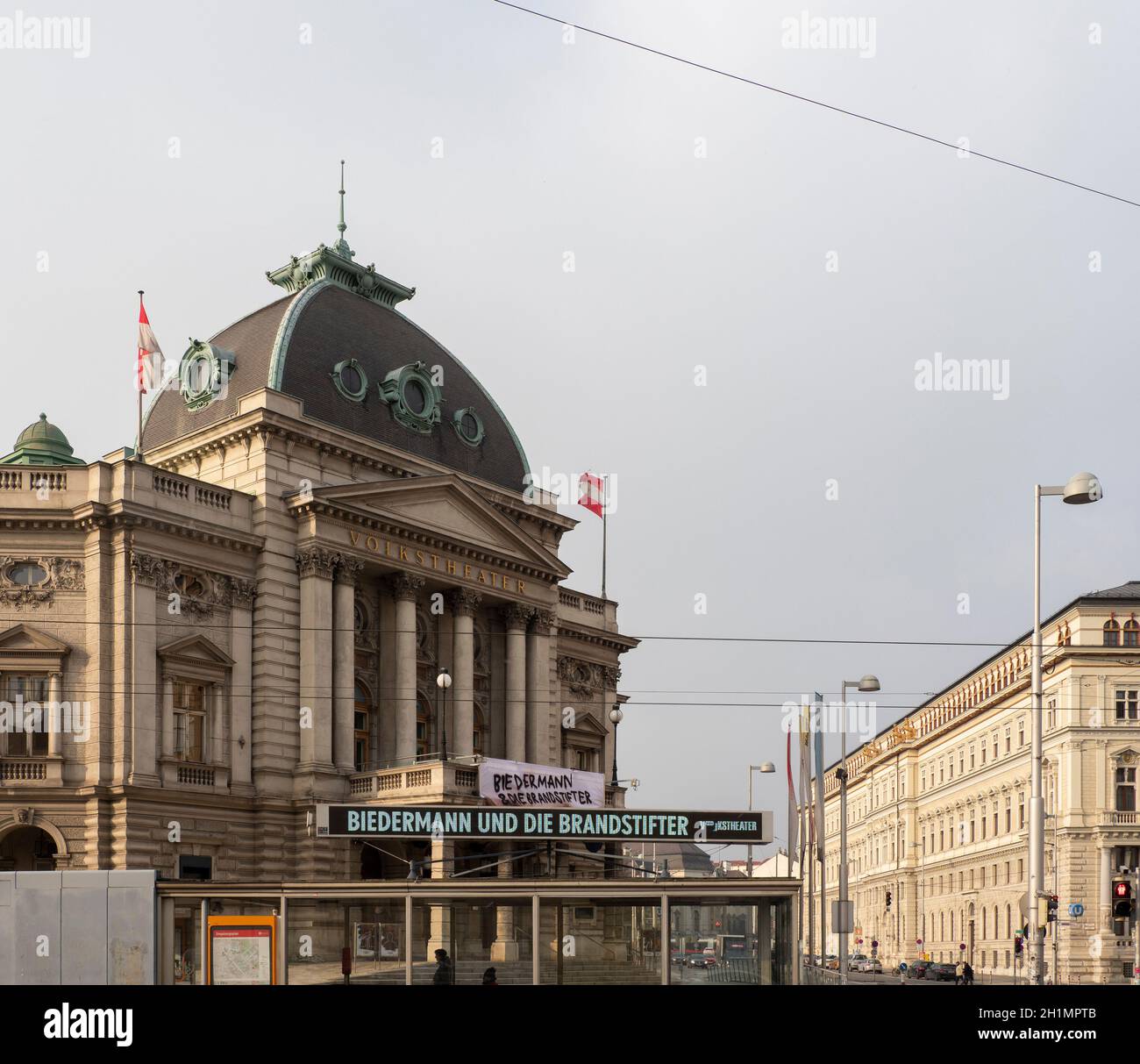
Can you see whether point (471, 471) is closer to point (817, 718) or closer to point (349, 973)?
point (817, 718)

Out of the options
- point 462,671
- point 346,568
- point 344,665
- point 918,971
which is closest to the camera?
point 344,665

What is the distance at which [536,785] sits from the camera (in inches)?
2147

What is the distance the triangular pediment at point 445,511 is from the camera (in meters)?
55.0

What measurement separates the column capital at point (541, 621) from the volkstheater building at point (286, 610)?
0.40ft

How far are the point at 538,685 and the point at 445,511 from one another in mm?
8966

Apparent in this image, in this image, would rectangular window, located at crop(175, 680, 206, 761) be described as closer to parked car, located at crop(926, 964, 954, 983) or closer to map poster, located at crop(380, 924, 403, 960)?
map poster, located at crop(380, 924, 403, 960)

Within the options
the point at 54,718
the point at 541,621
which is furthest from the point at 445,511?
the point at 54,718

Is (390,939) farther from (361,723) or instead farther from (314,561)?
(361,723)

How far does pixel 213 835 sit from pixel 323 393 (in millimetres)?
Answer: 17476

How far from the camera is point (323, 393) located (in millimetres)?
58188

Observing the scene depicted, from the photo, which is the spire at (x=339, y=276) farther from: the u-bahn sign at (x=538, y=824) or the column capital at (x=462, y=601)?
the u-bahn sign at (x=538, y=824)


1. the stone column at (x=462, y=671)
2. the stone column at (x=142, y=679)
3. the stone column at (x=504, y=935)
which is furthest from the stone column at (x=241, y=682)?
the stone column at (x=504, y=935)

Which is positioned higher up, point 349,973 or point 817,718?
point 817,718
